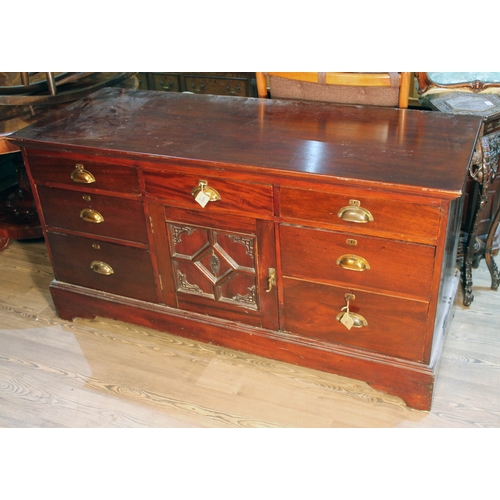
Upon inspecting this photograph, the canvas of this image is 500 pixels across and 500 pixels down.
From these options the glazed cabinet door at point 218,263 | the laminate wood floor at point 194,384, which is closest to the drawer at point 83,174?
the glazed cabinet door at point 218,263

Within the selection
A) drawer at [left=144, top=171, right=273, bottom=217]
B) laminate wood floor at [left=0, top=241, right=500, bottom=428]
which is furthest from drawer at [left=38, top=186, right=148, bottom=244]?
laminate wood floor at [left=0, top=241, right=500, bottom=428]

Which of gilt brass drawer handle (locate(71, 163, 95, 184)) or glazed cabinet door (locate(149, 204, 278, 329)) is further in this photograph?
gilt brass drawer handle (locate(71, 163, 95, 184))

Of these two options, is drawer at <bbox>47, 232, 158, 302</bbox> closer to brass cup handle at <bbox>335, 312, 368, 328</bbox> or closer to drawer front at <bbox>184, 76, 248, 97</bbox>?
brass cup handle at <bbox>335, 312, 368, 328</bbox>

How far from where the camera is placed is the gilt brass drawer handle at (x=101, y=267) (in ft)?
7.57

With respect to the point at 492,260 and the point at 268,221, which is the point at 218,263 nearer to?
the point at 268,221

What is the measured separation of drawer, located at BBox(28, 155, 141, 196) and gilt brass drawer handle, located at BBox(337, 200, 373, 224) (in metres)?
0.72

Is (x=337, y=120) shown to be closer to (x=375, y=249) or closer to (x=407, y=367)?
(x=375, y=249)

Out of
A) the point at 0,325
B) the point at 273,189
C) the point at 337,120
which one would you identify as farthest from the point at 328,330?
the point at 0,325

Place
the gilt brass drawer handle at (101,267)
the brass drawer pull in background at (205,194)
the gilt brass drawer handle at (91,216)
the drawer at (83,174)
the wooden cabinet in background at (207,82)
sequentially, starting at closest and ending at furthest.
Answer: the brass drawer pull in background at (205,194) < the drawer at (83,174) < the gilt brass drawer handle at (91,216) < the gilt brass drawer handle at (101,267) < the wooden cabinet in background at (207,82)

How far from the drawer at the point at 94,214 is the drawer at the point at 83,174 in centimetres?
4

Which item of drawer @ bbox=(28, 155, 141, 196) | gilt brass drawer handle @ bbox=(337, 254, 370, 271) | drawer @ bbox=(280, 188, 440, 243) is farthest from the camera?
drawer @ bbox=(28, 155, 141, 196)

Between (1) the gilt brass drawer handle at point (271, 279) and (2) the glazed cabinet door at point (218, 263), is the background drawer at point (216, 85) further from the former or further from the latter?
(1) the gilt brass drawer handle at point (271, 279)

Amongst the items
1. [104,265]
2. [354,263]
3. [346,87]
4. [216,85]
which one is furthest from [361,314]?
[216,85]

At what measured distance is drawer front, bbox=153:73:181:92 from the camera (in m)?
3.84
